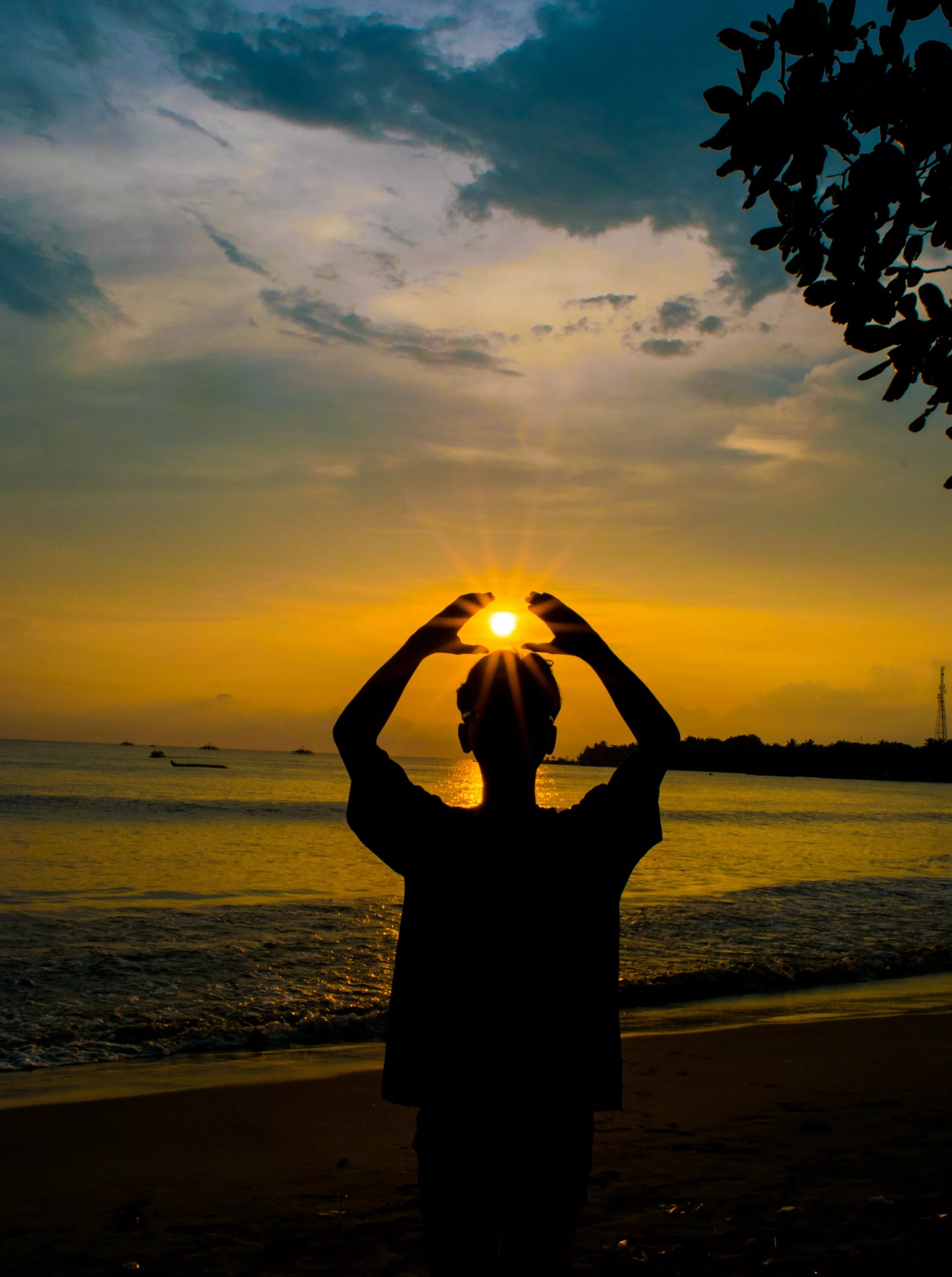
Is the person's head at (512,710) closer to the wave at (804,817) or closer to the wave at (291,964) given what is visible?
the wave at (291,964)

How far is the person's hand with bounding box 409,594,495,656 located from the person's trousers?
3.41ft

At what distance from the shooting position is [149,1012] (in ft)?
29.8

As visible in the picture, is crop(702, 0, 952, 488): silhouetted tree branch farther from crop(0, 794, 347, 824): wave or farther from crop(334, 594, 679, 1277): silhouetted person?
crop(0, 794, 347, 824): wave

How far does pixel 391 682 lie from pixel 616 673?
21.8 inches

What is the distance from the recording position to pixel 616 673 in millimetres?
2281

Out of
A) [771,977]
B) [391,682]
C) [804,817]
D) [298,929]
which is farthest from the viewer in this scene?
[804,817]

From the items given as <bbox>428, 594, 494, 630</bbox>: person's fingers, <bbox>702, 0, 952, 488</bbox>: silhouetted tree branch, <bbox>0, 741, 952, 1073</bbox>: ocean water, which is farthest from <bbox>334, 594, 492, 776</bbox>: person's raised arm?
<bbox>702, 0, 952, 488</bbox>: silhouetted tree branch

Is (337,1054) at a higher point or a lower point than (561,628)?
lower

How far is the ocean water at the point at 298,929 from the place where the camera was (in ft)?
29.5

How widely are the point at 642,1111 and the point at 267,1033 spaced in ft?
12.6

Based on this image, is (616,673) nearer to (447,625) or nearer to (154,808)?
(447,625)

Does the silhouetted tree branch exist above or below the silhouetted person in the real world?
above

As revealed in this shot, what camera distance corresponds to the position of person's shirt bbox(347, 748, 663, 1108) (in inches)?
82.4

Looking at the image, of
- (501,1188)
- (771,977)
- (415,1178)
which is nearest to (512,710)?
(501,1188)
